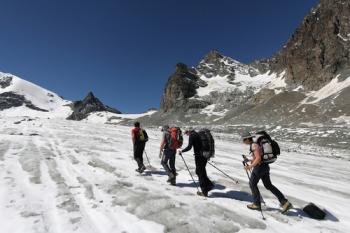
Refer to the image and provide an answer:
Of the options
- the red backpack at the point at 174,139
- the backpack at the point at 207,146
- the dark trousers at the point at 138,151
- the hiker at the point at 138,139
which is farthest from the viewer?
the dark trousers at the point at 138,151

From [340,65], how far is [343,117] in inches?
1706

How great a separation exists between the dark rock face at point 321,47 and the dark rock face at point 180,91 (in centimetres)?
4313

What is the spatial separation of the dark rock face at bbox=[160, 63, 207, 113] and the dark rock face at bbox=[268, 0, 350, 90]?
43129mm

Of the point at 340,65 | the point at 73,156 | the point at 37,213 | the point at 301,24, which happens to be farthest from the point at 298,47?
the point at 37,213

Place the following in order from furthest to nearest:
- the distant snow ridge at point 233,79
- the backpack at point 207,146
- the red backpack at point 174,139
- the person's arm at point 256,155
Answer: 1. the distant snow ridge at point 233,79
2. the red backpack at point 174,139
3. the backpack at point 207,146
4. the person's arm at point 256,155

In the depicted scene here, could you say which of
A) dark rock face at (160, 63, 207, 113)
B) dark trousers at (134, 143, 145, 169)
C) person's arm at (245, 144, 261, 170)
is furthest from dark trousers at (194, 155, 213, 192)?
dark rock face at (160, 63, 207, 113)

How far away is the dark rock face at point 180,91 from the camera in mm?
152625

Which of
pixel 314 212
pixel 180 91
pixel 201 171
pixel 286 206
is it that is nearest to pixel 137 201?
pixel 201 171

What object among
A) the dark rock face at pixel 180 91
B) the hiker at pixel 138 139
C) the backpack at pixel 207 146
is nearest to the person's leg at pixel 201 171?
the backpack at pixel 207 146

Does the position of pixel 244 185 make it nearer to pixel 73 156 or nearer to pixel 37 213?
pixel 37 213

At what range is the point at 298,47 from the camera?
130 m

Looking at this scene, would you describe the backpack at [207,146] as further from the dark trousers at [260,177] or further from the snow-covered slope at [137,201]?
the dark trousers at [260,177]

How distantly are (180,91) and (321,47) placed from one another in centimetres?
7003

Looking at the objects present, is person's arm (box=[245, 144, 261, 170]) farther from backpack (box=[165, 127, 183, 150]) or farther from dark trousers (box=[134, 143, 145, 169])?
dark trousers (box=[134, 143, 145, 169])
